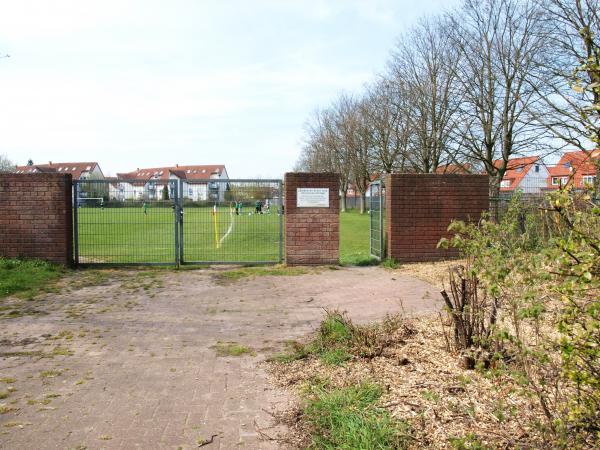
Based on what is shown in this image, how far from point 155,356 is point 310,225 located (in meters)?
7.33

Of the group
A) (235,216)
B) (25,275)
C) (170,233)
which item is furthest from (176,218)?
(25,275)

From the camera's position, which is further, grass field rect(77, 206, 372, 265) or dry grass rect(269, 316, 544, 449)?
grass field rect(77, 206, 372, 265)

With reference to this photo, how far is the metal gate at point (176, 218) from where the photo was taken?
12.6 m

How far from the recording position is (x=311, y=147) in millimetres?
59688

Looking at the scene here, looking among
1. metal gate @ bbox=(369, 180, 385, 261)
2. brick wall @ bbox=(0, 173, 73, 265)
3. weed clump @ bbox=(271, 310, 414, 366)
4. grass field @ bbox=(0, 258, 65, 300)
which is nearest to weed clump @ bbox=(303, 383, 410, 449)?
weed clump @ bbox=(271, 310, 414, 366)

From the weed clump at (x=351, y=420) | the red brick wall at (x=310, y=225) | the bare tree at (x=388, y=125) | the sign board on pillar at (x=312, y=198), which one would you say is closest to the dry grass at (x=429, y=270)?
the red brick wall at (x=310, y=225)

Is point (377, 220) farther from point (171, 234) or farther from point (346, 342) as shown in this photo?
point (346, 342)

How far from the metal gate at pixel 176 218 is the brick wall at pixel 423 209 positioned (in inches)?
112

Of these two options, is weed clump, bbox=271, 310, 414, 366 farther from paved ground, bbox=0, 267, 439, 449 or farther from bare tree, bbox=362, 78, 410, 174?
bare tree, bbox=362, 78, 410, 174

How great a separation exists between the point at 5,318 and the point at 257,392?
472cm

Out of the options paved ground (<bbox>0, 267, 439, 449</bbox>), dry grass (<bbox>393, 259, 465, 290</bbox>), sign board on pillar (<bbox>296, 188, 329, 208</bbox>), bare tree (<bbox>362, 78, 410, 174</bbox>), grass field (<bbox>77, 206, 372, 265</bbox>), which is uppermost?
bare tree (<bbox>362, 78, 410, 174</bbox>)

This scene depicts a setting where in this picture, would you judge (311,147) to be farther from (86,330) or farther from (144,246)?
(86,330)

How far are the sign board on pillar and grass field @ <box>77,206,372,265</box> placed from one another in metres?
0.85

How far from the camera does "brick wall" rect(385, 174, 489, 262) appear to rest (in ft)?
41.6
